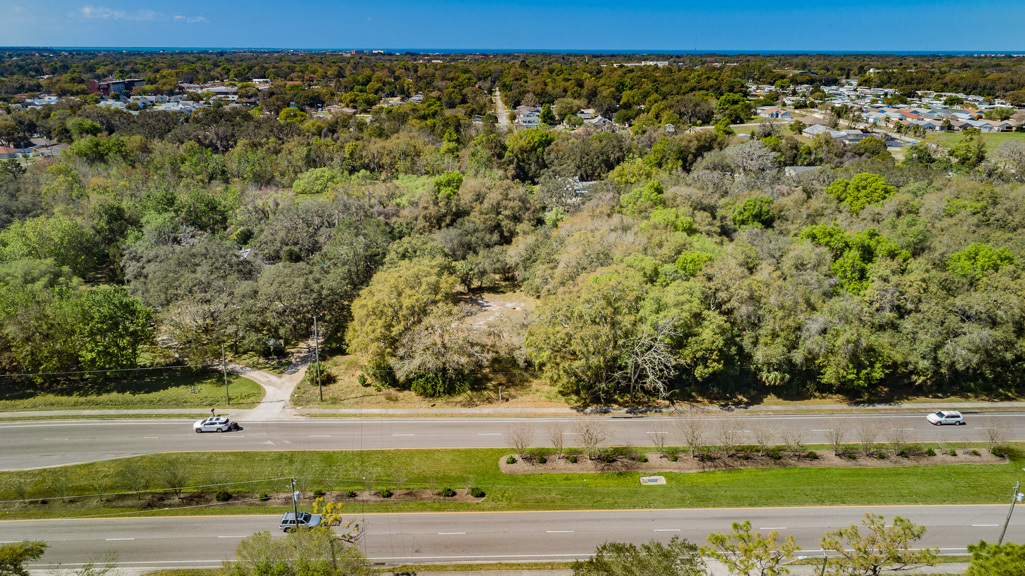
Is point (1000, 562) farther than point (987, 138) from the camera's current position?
No

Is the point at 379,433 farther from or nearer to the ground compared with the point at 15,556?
nearer to the ground

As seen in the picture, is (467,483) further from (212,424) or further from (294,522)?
(212,424)

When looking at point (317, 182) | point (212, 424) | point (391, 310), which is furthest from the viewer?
point (317, 182)

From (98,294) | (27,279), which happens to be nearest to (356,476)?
(98,294)

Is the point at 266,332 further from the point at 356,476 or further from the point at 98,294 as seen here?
the point at 356,476

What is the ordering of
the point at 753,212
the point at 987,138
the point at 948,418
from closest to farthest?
the point at 948,418
the point at 753,212
the point at 987,138

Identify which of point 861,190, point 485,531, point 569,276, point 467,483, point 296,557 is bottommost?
point 485,531

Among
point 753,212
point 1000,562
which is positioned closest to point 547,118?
point 753,212
